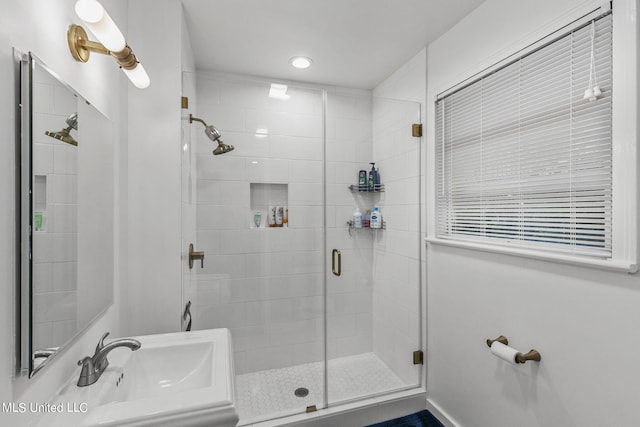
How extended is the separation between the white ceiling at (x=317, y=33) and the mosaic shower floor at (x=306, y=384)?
2064mm

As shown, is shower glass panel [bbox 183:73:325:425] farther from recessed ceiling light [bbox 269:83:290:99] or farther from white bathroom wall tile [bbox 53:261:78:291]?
white bathroom wall tile [bbox 53:261:78:291]

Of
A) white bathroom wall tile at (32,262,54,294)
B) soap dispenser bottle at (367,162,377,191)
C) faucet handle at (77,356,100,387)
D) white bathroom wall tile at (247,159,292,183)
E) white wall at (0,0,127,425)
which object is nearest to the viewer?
white wall at (0,0,127,425)

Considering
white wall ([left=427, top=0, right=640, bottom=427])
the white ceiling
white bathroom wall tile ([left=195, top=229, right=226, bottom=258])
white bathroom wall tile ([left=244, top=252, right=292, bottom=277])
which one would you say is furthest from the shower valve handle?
white wall ([left=427, top=0, right=640, bottom=427])

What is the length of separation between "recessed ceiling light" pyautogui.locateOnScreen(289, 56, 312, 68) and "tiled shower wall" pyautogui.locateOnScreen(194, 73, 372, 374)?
408mm

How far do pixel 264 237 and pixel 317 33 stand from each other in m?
1.31

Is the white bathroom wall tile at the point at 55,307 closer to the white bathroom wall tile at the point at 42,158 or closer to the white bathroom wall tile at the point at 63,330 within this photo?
the white bathroom wall tile at the point at 63,330

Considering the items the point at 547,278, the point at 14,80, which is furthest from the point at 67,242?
the point at 547,278

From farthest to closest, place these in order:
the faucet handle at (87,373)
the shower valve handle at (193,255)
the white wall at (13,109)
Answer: the shower valve handle at (193,255) < the faucet handle at (87,373) < the white wall at (13,109)

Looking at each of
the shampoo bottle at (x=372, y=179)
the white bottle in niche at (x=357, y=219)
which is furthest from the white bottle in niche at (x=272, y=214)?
the shampoo bottle at (x=372, y=179)

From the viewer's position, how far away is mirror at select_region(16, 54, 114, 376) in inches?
31.5

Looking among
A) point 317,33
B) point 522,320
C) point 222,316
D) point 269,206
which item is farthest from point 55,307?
point 317,33

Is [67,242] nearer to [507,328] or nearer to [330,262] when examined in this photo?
[330,262]

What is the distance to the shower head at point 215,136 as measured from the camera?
1877 mm

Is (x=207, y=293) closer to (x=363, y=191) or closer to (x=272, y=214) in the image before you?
(x=272, y=214)
